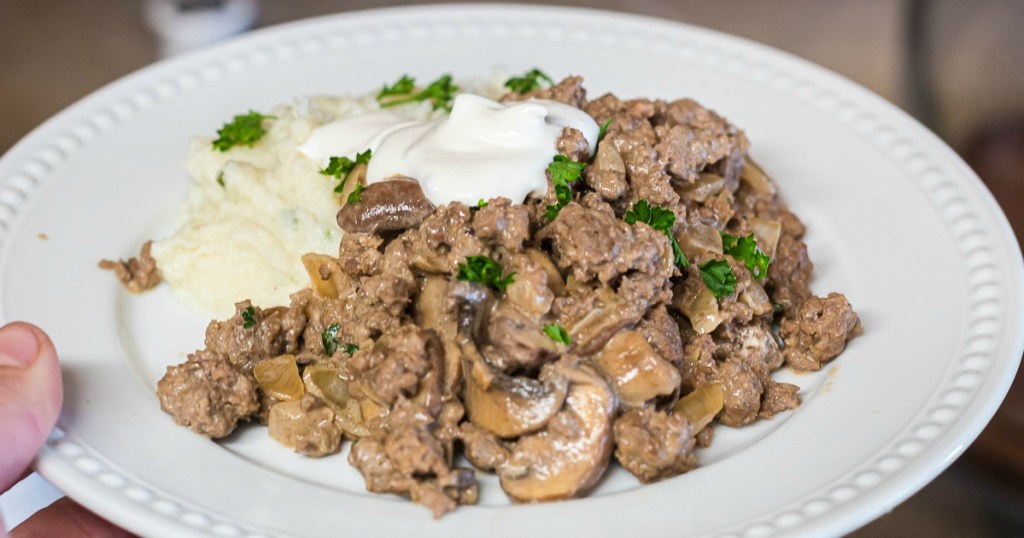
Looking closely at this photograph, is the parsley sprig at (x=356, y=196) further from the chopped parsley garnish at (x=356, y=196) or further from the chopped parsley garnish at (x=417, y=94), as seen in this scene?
the chopped parsley garnish at (x=417, y=94)

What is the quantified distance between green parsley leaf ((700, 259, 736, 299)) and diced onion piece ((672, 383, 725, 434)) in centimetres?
48

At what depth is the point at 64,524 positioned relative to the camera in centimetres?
525

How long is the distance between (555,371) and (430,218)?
104cm

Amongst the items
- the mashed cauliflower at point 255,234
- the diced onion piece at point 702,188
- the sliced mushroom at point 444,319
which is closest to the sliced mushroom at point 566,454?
the sliced mushroom at point 444,319

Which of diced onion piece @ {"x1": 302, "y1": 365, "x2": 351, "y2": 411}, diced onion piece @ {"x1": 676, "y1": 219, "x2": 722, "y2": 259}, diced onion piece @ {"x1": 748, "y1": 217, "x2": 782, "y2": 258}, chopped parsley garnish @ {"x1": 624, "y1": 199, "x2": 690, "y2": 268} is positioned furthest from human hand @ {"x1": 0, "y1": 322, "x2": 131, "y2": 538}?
diced onion piece @ {"x1": 748, "y1": 217, "x2": 782, "y2": 258}

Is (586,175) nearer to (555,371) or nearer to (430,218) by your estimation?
(430,218)

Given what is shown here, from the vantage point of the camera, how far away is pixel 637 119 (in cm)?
604

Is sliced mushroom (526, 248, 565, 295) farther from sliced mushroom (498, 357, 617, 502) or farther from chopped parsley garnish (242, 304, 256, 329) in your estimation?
chopped parsley garnish (242, 304, 256, 329)

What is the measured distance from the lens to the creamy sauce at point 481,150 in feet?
17.3

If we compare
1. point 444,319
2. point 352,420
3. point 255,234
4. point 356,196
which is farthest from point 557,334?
point 255,234

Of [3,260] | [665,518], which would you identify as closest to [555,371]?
[665,518]

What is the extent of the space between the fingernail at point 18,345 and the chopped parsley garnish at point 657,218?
2.83 m

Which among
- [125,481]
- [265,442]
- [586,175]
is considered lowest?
[265,442]

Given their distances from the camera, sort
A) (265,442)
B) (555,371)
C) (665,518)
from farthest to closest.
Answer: (265,442) < (555,371) < (665,518)
